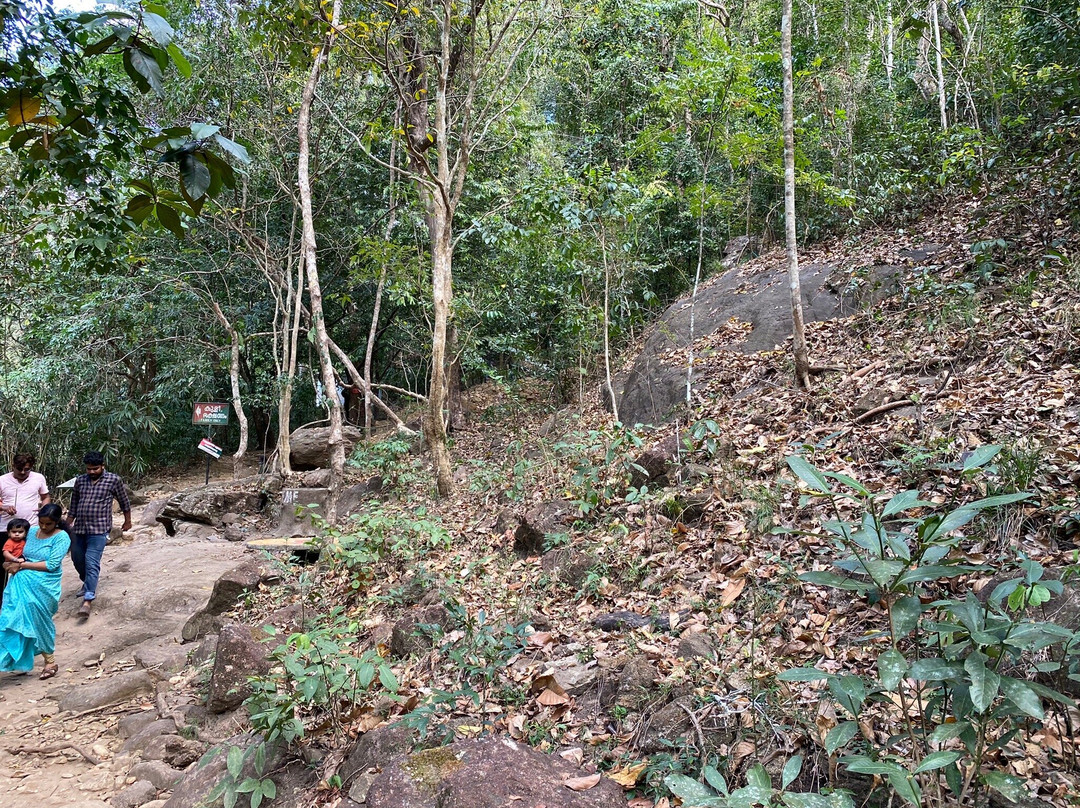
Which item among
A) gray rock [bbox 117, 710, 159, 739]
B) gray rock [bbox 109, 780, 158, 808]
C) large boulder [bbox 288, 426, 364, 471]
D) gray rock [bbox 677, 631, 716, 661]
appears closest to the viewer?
gray rock [bbox 677, 631, 716, 661]

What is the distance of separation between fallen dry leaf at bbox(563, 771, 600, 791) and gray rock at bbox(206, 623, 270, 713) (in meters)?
2.93

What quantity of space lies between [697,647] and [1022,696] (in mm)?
1813

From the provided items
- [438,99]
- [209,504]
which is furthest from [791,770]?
[209,504]

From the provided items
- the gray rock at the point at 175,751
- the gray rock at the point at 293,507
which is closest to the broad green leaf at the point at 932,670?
the gray rock at the point at 175,751

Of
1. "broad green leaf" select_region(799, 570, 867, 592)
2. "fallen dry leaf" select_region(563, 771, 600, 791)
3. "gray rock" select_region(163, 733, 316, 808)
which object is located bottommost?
"gray rock" select_region(163, 733, 316, 808)

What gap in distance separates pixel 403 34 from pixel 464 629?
800cm

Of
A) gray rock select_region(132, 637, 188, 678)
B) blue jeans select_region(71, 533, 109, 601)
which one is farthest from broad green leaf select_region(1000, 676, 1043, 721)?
blue jeans select_region(71, 533, 109, 601)

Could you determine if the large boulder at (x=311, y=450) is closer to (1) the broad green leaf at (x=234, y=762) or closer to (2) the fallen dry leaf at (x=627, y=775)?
(1) the broad green leaf at (x=234, y=762)

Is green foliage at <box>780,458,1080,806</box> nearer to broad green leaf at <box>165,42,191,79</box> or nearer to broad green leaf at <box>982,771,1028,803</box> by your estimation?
broad green leaf at <box>982,771,1028,803</box>

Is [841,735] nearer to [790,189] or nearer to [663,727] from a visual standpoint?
[663,727]

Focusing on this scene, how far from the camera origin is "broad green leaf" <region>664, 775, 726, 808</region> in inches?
74.4

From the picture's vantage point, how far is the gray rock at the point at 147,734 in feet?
15.7

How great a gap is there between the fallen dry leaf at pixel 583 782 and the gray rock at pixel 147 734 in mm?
3821

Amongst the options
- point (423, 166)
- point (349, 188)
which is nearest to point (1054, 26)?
point (423, 166)
